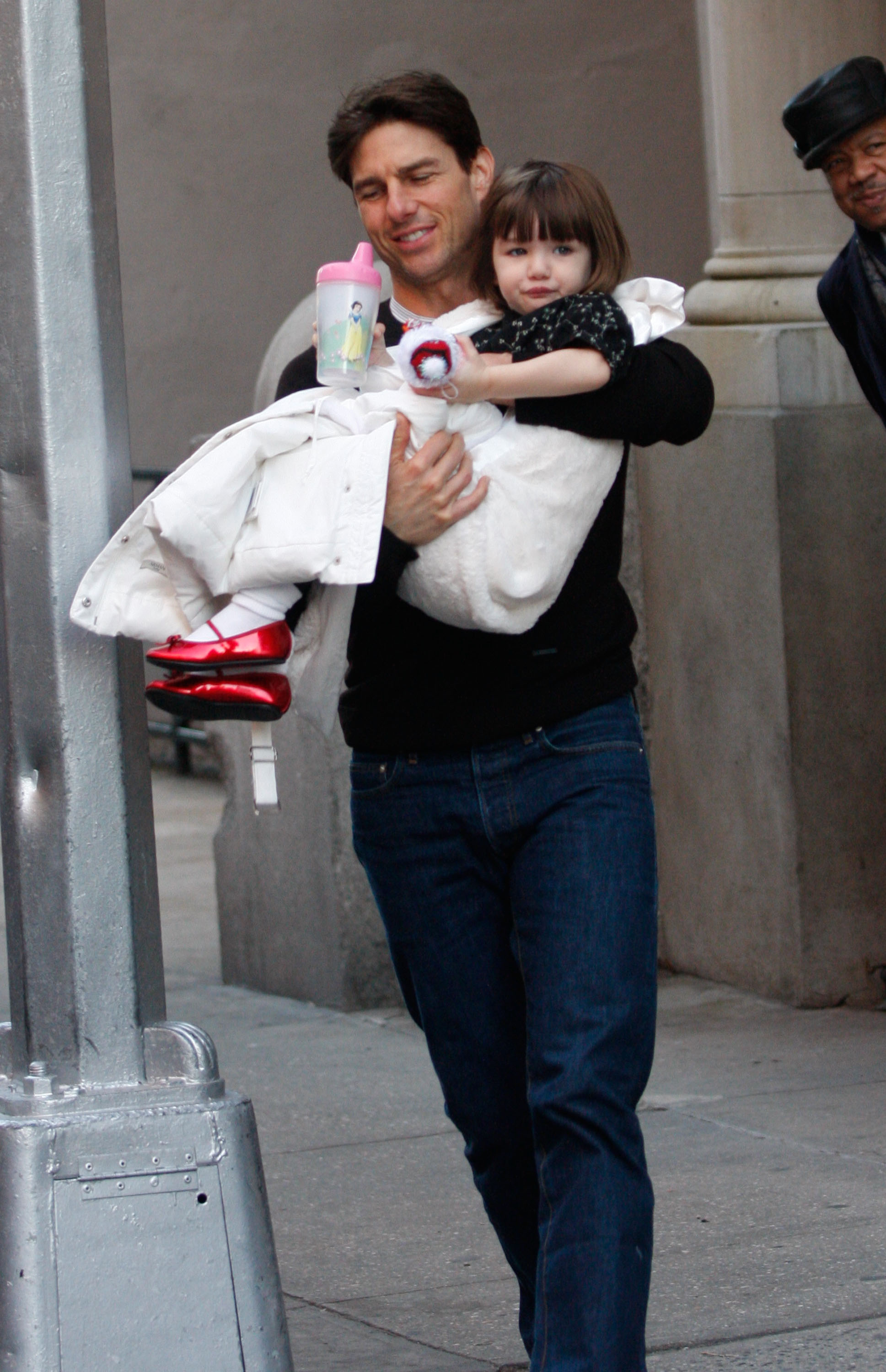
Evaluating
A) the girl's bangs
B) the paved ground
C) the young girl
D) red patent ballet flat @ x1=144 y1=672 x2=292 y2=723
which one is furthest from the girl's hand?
the paved ground

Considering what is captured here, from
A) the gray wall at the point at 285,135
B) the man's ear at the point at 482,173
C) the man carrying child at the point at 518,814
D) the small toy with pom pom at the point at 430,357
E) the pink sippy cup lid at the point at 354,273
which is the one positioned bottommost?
the man carrying child at the point at 518,814

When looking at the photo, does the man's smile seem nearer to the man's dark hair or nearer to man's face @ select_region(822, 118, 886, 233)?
the man's dark hair

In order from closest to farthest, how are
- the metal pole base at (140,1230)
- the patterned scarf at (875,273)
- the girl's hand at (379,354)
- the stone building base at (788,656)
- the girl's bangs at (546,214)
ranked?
the metal pole base at (140,1230), the girl's bangs at (546,214), the girl's hand at (379,354), the patterned scarf at (875,273), the stone building base at (788,656)

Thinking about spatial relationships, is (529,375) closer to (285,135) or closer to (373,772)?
(373,772)

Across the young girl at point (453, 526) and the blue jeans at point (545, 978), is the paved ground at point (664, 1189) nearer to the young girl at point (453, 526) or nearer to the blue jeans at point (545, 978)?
the blue jeans at point (545, 978)

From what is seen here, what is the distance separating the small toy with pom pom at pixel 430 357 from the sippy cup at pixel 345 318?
6 cm

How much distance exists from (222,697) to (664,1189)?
1938mm

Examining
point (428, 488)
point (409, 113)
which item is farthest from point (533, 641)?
point (409, 113)

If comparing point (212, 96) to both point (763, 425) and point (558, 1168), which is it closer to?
point (763, 425)

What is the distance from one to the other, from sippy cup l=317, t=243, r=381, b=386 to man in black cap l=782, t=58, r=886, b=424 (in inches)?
77.6

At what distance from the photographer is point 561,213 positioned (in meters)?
2.89

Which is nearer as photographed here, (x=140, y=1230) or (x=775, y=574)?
(x=140, y=1230)

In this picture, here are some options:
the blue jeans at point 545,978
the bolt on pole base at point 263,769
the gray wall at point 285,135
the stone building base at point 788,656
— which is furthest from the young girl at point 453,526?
the gray wall at point 285,135

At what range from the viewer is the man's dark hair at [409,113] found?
121 inches
